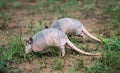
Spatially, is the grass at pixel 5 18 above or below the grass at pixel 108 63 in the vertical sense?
below

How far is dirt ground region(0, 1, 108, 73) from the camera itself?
4836mm

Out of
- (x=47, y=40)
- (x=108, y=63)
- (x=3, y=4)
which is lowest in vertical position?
(x=3, y=4)

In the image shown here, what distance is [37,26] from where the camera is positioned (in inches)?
265

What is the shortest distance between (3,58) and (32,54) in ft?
1.44

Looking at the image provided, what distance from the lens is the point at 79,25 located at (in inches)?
221

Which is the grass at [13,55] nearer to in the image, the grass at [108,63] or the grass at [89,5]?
the grass at [108,63]

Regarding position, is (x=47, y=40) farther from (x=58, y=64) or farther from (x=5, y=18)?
(x=5, y=18)

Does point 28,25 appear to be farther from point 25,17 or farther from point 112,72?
point 112,72

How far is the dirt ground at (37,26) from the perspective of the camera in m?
4.84

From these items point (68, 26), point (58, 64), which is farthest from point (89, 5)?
point (58, 64)

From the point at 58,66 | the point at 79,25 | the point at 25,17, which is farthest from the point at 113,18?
the point at 58,66

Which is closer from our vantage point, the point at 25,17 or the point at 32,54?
the point at 32,54

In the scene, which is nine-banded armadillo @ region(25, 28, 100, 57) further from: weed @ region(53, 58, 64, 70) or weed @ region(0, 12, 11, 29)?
weed @ region(0, 12, 11, 29)

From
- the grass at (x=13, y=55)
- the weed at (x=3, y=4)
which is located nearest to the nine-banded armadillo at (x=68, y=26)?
the grass at (x=13, y=55)
